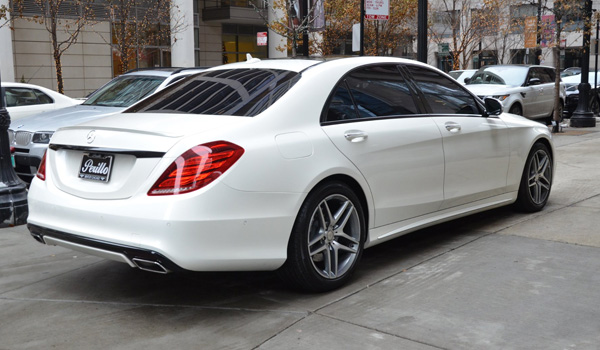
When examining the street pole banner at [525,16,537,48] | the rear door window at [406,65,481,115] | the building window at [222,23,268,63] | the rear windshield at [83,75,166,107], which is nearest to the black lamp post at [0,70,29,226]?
the rear windshield at [83,75,166,107]

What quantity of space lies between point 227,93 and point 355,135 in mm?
955

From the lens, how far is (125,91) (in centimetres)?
1017

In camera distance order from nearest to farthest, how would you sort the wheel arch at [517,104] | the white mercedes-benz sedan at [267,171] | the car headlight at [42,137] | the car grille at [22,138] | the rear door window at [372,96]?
the white mercedes-benz sedan at [267,171]
the rear door window at [372,96]
the car headlight at [42,137]
the car grille at [22,138]
the wheel arch at [517,104]

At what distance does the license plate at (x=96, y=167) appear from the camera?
4.36 m

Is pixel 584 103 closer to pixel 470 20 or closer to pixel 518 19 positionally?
pixel 470 20

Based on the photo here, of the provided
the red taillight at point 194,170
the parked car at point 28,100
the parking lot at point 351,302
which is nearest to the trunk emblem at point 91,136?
the red taillight at point 194,170

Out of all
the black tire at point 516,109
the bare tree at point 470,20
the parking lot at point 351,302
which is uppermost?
the bare tree at point 470,20

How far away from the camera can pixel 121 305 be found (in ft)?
15.2

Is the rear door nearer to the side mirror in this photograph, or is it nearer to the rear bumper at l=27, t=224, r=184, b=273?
the side mirror

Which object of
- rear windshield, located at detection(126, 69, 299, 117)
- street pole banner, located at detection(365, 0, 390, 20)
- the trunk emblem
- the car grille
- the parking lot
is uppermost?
street pole banner, located at detection(365, 0, 390, 20)

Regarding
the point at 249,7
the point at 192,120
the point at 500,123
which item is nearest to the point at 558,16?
the point at 500,123

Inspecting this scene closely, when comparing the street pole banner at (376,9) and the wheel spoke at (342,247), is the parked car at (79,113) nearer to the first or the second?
the street pole banner at (376,9)

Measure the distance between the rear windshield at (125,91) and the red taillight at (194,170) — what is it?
5.89 metres

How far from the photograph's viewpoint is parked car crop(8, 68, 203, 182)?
28.8 ft
